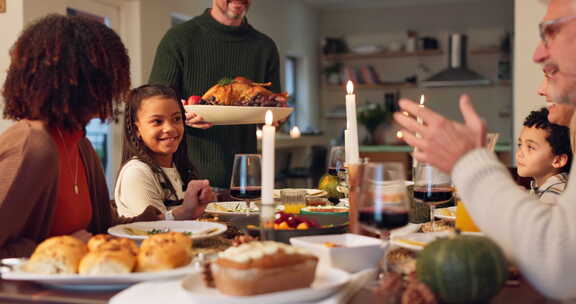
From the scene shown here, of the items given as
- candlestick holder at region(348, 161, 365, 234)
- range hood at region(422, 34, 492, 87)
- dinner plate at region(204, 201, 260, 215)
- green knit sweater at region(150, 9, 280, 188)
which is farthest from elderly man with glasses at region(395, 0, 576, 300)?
range hood at region(422, 34, 492, 87)

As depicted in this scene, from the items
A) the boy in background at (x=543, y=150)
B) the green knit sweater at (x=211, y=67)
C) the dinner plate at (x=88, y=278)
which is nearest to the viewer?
the dinner plate at (x=88, y=278)

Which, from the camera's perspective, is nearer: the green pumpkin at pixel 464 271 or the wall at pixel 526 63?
the green pumpkin at pixel 464 271

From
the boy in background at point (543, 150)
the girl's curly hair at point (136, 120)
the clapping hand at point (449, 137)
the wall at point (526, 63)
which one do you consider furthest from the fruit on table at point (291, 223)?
the wall at point (526, 63)

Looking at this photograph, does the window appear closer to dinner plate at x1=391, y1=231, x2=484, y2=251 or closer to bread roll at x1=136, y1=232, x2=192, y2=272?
dinner plate at x1=391, y1=231, x2=484, y2=251

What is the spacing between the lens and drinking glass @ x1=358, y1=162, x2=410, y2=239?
1.09m

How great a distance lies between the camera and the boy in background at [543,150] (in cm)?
244

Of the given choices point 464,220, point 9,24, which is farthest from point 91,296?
point 9,24

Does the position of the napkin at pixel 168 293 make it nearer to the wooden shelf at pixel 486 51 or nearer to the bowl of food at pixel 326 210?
the bowl of food at pixel 326 210

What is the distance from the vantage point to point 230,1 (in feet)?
9.74

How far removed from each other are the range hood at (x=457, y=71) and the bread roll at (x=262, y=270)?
7773 mm

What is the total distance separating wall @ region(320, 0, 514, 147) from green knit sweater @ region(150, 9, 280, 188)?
619 cm

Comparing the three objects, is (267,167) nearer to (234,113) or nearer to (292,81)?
(234,113)

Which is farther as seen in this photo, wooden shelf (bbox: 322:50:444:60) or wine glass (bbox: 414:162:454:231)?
wooden shelf (bbox: 322:50:444:60)

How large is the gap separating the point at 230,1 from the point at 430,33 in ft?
21.4
